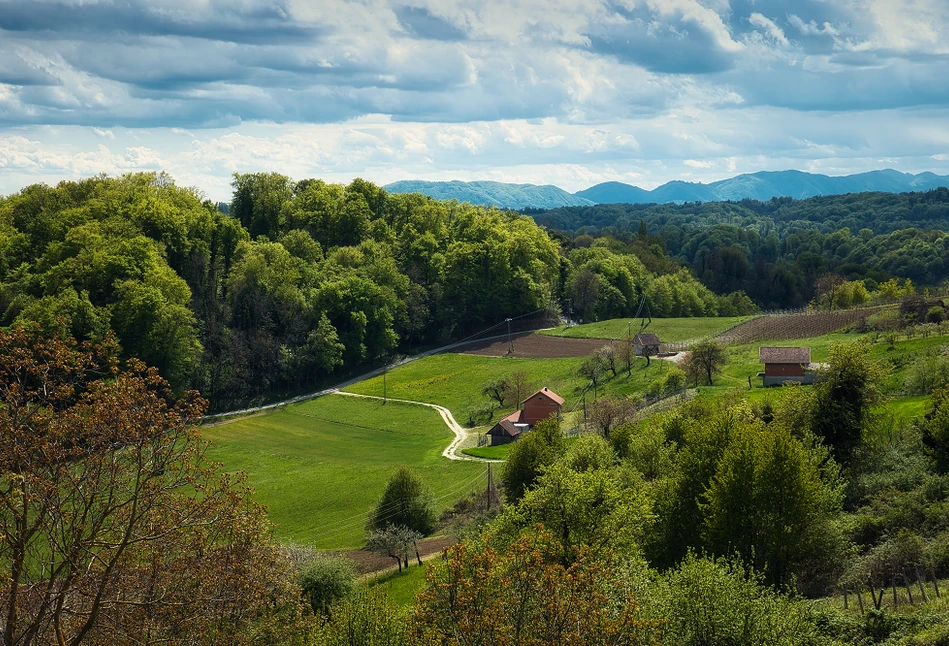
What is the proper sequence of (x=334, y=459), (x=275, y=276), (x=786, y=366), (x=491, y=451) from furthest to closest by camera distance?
1. (x=275, y=276)
2. (x=334, y=459)
3. (x=491, y=451)
4. (x=786, y=366)

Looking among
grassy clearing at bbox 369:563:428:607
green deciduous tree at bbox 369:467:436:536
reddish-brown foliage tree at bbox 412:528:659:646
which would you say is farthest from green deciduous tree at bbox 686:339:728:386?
reddish-brown foliage tree at bbox 412:528:659:646

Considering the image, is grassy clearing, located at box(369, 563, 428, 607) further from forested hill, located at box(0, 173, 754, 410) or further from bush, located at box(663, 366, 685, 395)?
forested hill, located at box(0, 173, 754, 410)

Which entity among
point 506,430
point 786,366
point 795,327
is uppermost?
point 795,327

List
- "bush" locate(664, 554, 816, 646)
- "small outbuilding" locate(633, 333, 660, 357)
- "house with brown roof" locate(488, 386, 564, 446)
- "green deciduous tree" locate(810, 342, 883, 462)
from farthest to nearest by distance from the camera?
"small outbuilding" locate(633, 333, 660, 357) → "house with brown roof" locate(488, 386, 564, 446) → "green deciduous tree" locate(810, 342, 883, 462) → "bush" locate(664, 554, 816, 646)

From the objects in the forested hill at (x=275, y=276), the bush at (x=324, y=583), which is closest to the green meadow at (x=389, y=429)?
the bush at (x=324, y=583)

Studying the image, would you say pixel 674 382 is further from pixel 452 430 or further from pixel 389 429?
pixel 389 429

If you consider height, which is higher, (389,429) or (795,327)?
(795,327)

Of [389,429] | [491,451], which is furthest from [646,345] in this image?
[389,429]
